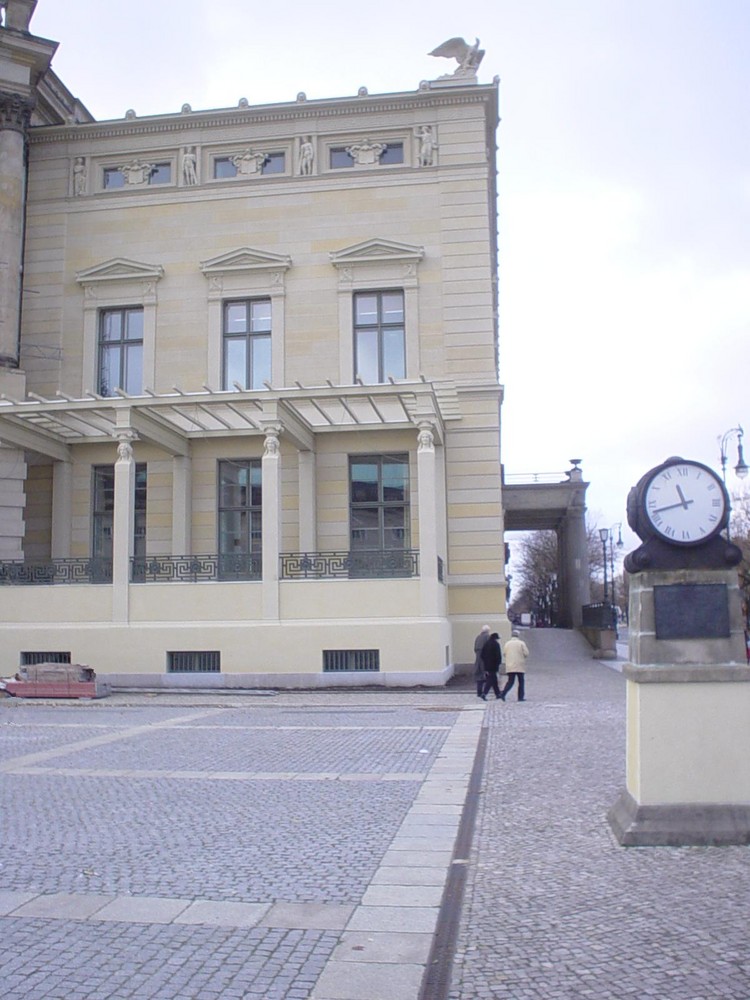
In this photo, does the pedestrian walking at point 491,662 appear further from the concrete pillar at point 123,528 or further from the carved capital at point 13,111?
the carved capital at point 13,111

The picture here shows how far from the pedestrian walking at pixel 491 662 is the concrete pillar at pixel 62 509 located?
13667 millimetres

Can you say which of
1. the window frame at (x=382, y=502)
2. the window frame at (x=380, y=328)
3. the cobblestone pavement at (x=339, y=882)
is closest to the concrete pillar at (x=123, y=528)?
the window frame at (x=382, y=502)

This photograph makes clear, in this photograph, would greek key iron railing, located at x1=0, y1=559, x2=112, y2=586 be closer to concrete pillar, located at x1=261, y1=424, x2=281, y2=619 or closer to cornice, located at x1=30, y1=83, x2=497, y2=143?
concrete pillar, located at x1=261, y1=424, x2=281, y2=619

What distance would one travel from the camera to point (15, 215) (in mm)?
27938

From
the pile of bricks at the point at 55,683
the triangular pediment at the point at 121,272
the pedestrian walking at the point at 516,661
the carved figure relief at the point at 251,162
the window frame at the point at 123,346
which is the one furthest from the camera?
the carved figure relief at the point at 251,162

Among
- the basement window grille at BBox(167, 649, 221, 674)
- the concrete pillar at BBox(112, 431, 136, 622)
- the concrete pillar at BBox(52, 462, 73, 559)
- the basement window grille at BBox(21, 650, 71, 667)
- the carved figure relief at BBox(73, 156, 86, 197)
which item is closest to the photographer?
the basement window grille at BBox(167, 649, 221, 674)

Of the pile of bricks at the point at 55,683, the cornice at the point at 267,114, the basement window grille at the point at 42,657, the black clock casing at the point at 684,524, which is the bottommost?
the pile of bricks at the point at 55,683

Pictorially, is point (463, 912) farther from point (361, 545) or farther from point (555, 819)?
point (361, 545)

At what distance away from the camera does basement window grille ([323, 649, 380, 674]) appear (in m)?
24.0

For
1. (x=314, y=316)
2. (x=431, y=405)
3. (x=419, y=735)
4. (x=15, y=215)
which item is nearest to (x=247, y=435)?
(x=314, y=316)

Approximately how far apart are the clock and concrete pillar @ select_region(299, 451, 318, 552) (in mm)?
20105

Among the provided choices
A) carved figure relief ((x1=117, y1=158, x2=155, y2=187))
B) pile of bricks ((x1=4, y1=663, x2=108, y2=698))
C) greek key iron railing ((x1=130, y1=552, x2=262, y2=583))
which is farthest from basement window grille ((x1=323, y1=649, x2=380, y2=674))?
carved figure relief ((x1=117, y1=158, x2=155, y2=187))

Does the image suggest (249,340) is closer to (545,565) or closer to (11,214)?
(11,214)

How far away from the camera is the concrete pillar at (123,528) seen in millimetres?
24828
